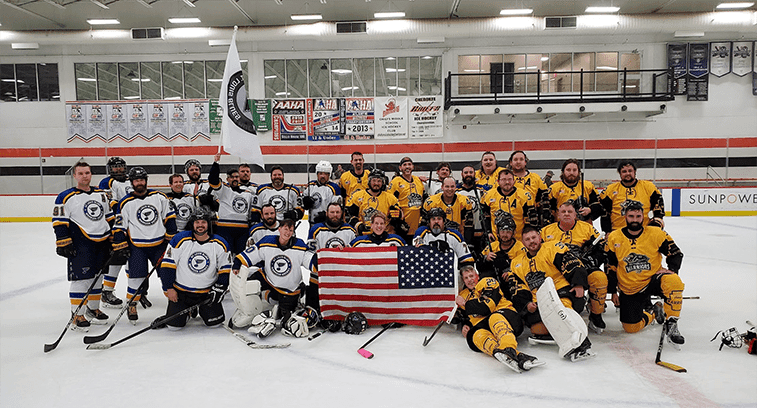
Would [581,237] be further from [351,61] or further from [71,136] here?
[71,136]

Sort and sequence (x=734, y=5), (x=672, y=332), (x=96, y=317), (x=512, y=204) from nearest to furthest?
(x=672, y=332) → (x=96, y=317) → (x=512, y=204) → (x=734, y=5)

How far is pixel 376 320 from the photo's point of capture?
457 cm

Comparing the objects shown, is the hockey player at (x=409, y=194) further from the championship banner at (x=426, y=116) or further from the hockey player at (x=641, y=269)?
the championship banner at (x=426, y=116)

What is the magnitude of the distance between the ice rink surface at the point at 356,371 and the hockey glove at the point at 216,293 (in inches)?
11.3

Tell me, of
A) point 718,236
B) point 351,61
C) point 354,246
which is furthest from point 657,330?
point 351,61

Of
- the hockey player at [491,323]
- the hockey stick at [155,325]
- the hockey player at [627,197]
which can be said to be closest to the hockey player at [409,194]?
the hockey player at [491,323]

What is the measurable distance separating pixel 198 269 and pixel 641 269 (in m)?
4.04

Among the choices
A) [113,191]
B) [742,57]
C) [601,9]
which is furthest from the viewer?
[742,57]

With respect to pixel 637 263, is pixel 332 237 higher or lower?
higher

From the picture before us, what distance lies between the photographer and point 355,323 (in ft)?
14.5

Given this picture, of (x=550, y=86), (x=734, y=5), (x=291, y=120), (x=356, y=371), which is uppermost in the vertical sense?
(x=734, y=5)

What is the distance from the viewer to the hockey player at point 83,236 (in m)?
4.58

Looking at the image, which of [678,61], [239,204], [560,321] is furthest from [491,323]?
[678,61]

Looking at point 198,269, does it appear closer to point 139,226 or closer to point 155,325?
point 155,325
